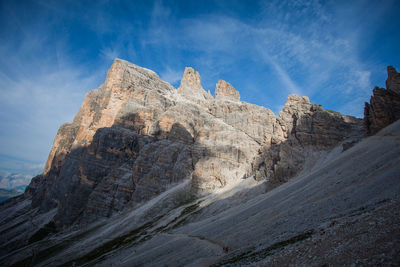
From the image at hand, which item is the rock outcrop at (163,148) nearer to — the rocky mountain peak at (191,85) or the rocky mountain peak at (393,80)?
the rocky mountain peak at (393,80)

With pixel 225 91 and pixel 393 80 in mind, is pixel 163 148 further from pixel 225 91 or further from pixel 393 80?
pixel 393 80

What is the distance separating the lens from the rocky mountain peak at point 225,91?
154375mm

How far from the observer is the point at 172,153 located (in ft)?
307

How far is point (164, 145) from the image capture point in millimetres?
96188

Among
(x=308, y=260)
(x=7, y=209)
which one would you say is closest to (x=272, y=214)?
(x=308, y=260)

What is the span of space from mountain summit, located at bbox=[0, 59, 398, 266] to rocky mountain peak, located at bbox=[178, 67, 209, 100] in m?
14.7

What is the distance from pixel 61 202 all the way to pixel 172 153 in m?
51.8

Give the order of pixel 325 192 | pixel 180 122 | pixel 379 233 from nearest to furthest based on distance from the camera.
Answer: pixel 379 233 < pixel 325 192 < pixel 180 122

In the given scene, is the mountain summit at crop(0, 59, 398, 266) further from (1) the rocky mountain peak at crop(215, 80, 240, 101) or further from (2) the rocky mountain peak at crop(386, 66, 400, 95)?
(1) the rocky mountain peak at crop(215, 80, 240, 101)

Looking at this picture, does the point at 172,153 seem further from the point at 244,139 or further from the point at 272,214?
the point at 272,214

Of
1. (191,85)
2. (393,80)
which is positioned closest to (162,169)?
(393,80)

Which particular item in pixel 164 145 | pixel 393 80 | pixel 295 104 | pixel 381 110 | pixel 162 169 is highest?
pixel 295 104

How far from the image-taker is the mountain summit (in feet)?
160

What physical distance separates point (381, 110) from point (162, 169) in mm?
73616
